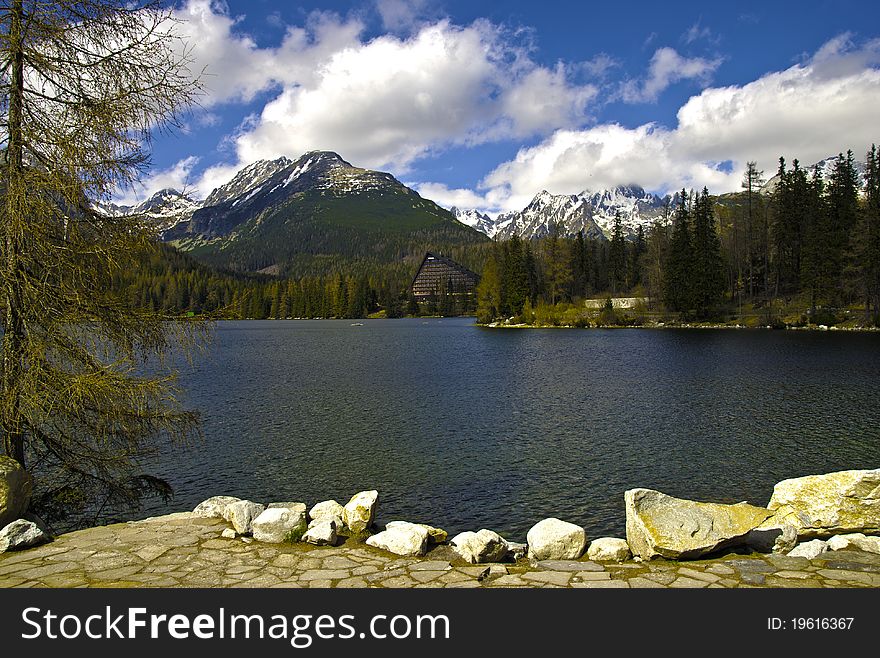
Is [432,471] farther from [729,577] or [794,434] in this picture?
[794,434]

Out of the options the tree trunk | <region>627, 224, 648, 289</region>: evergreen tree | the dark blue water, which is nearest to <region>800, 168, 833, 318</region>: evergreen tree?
the dark blue water

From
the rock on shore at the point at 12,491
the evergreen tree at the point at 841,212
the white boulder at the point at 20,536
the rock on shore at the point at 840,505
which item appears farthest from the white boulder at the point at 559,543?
the evergreen tree at the point at 841,212

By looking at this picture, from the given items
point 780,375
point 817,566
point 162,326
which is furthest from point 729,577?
point 780,375

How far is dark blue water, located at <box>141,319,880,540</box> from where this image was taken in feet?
52.0

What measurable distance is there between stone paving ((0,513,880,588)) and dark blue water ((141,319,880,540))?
5.49 metres

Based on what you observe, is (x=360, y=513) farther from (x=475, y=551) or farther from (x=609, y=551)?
(x=609, y=551)

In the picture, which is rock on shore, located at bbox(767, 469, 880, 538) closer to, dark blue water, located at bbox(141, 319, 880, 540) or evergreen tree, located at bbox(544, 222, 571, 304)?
dark blue water, located at bbox(141, 319, 880, 540)

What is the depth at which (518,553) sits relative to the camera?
28.9ft

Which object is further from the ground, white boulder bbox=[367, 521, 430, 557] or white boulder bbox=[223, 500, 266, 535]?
white boulder bbox=[223, 500, 266, 535]

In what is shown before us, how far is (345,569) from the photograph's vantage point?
7.50m

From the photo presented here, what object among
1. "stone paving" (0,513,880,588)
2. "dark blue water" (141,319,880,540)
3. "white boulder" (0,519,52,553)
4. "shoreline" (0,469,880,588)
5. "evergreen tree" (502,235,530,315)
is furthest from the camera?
"evergreen tree" (502,235,530,315)

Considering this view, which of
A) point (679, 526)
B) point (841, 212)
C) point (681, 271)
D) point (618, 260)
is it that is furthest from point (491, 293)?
point (679, 526)
